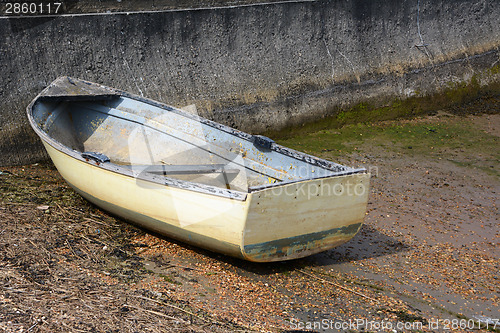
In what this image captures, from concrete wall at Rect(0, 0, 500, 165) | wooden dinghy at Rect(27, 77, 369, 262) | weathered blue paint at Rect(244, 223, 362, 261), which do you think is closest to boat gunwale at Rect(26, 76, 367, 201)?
wooden dinghy at Rect(27, 77, 369, 262)

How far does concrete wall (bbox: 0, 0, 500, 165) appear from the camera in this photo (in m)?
8.48

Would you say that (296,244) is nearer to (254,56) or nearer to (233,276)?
(233,276)

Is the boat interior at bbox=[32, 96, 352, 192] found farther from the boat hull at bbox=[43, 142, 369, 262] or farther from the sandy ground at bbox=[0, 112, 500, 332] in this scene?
the sandy ground at bbox=[0, 112, 500, 332]

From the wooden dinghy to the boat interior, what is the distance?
0.01 m

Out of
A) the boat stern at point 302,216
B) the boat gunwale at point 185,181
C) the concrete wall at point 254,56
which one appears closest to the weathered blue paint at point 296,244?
the boat stern at point 302,216

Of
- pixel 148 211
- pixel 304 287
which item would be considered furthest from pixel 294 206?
pixel 148 211

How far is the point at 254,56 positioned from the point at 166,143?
11.7 feet

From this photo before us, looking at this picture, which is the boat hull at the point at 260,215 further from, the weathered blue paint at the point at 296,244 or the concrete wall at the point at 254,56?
the concrete wall at the point at 254,56

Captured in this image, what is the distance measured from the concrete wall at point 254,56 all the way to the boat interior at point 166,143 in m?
0.96

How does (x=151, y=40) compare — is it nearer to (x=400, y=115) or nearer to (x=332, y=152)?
(x=332, y=152)

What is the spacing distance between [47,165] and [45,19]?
2.41m

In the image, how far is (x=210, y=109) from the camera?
9.82 m

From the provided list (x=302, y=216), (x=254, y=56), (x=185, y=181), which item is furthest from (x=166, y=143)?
(x=254, y=56)

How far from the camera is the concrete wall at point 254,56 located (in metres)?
8.48
